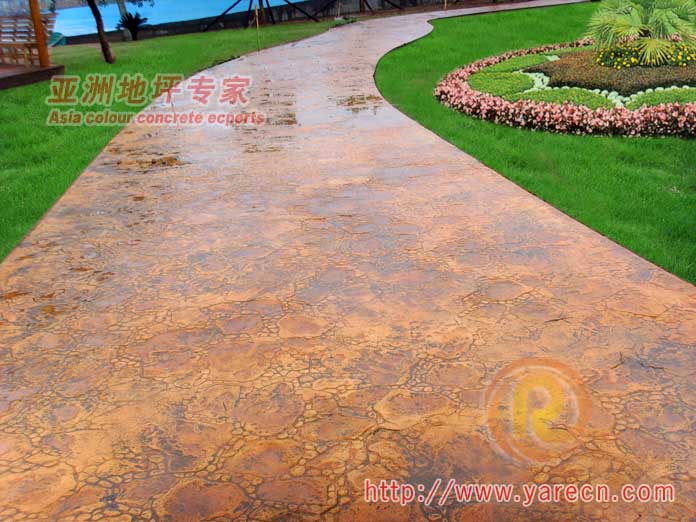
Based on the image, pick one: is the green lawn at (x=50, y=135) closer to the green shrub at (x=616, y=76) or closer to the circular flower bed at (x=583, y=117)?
the circular flower bed at (x=583, y=117)

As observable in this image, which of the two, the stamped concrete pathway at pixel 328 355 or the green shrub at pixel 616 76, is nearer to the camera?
the stamped concrete pathway at pixel 328 355

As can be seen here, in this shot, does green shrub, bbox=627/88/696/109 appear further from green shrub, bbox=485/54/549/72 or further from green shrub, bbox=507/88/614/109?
green shrub, bbox=485/54/549/72

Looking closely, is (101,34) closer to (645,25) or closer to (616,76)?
(616,76)

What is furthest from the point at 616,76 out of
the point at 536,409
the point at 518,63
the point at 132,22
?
the point at 132,22

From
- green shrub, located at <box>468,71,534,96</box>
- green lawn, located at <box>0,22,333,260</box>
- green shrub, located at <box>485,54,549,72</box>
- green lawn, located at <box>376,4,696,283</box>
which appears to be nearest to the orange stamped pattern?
green lawn, located at <box>376,4,696,283</box>

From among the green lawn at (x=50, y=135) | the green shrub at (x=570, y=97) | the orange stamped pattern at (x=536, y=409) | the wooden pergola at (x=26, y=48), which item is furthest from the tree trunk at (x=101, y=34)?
the orange stamped pattern at (x=536, y=409)

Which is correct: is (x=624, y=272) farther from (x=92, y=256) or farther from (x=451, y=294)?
(x=92, y=256)

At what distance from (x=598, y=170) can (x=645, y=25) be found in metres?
5.16

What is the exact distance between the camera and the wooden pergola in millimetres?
10977

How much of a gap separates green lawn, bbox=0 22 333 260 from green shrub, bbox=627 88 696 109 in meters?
6.55

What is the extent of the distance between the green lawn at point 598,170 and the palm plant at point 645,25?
262cm

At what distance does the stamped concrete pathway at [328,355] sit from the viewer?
2322 millimetres

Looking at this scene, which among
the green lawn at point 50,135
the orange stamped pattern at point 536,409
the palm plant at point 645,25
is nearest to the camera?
the orange stamped pattern at point 536,409

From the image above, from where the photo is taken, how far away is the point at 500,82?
963 cm
